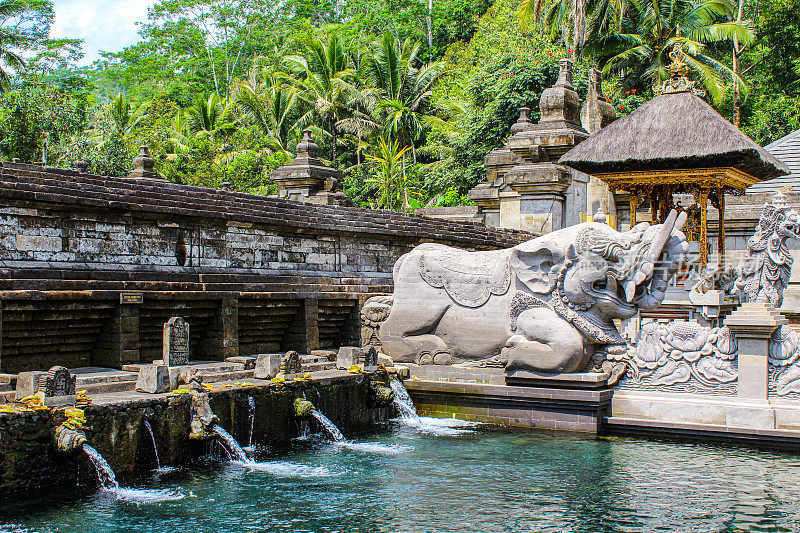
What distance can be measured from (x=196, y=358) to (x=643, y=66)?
73.8ft

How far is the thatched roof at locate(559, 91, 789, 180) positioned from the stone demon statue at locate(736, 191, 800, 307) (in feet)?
8.30

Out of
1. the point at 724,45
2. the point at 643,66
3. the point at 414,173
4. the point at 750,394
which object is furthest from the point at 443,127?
the point at 750,394

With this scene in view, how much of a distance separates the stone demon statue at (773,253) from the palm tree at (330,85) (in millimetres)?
24560

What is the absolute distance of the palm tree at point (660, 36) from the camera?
26203 mm

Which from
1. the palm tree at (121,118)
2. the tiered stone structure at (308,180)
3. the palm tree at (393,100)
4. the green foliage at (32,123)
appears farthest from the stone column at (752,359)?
the palm tree at (393,100)

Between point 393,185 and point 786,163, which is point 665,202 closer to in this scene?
point 786,163

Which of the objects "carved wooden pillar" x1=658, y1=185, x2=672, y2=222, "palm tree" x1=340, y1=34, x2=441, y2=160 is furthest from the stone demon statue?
"palm tree" x1=340, y1=34, x2=441, y2=160

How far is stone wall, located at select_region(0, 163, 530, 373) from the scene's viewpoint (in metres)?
8.77

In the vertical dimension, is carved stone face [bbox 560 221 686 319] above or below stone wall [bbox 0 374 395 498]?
above

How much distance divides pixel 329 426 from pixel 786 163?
1278 centimetres

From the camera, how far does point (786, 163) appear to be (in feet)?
56.9

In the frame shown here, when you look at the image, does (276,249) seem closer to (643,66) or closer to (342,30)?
(643,66)

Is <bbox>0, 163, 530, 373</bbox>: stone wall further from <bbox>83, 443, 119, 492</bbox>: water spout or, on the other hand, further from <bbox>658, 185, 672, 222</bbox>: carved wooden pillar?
<bbox>658, 185, 672, 222</bbox>: carved wooden pillar

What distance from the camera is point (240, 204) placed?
38.7ft
